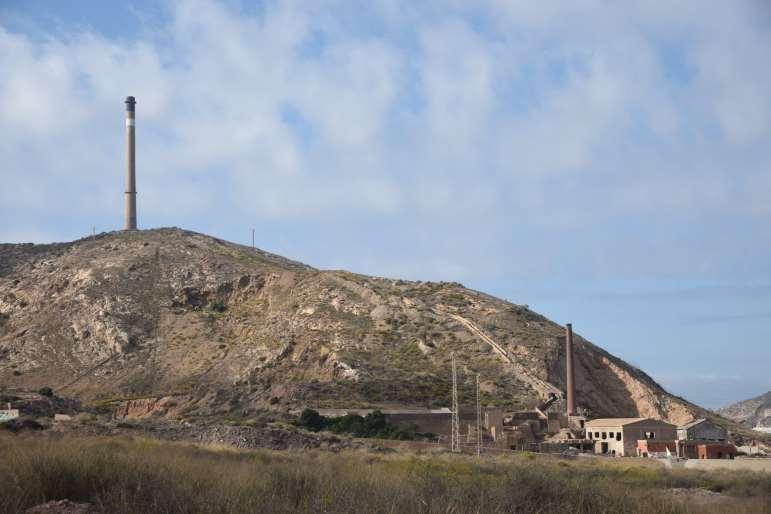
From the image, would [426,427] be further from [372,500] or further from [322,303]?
[372,500]

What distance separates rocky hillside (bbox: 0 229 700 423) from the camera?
72.6 m

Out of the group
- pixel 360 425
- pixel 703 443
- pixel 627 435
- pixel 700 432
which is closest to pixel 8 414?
pixel 360 425

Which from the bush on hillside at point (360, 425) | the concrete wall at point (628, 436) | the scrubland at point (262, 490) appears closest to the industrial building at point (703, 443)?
the concrete wall at point (628, 436)

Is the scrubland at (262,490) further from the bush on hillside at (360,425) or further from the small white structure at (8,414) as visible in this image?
the bush on hillside at (360,425)

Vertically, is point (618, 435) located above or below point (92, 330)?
below

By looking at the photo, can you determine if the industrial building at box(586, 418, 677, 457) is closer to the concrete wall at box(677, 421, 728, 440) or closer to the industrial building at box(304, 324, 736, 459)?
the industrial building at box(304, 324, 736, 459)

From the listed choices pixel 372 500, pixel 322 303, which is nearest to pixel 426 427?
pixel 322 303

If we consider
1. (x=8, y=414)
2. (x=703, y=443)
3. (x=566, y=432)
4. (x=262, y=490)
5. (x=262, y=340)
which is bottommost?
(x=703, y=443)

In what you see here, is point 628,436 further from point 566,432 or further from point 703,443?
point 703,443

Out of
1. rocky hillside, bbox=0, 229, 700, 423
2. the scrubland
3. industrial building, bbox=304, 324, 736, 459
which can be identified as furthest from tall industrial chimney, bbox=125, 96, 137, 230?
the scrubland

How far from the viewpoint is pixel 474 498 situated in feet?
55.1

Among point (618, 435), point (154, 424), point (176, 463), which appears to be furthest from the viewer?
point (618, 435)

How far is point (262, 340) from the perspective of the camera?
82000 mm

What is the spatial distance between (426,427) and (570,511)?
46562 millimetres
